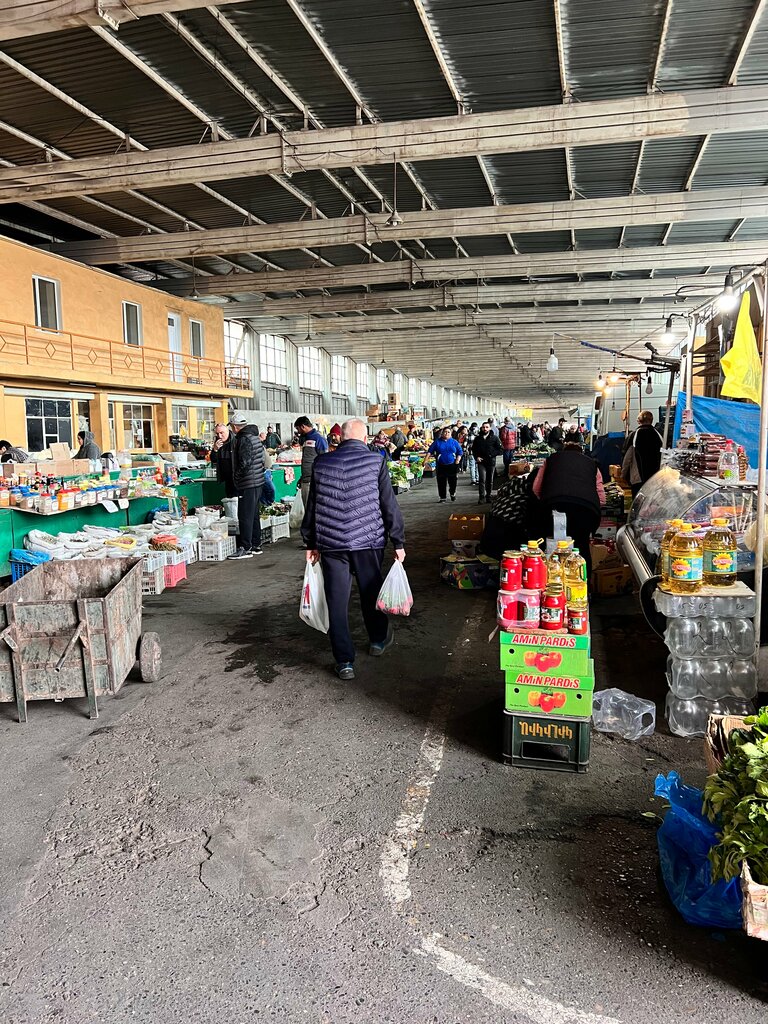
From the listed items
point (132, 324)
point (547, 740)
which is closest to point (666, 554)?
point (547, 740)

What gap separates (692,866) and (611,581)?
16.4 ft

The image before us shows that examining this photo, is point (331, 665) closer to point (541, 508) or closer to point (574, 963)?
point (541, 508)

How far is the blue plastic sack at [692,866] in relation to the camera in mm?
2330

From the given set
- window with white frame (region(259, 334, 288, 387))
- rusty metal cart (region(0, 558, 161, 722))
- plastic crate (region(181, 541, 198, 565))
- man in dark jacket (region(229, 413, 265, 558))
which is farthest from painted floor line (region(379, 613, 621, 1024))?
window with white frame (region(259, 334, 288, 387))

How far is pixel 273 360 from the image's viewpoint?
1162 inches

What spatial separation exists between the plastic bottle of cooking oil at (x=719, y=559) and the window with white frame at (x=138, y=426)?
19541mm

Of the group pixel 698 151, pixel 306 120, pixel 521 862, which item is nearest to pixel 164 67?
pixel 306 120

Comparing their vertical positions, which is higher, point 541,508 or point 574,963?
point 541,508

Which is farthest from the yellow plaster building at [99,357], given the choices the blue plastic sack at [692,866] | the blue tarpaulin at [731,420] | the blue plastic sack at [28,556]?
the blue plastic sack at [692,866]

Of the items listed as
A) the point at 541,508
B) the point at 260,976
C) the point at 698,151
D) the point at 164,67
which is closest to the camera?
the point at 260,976

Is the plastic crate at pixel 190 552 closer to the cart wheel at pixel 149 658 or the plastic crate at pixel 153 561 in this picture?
the plastic crate at pixel 153 561

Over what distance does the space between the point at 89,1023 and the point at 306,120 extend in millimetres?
10027

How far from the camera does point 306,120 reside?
920cm

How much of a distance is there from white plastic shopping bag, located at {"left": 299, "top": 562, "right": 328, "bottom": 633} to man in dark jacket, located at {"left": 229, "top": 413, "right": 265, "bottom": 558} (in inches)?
172
